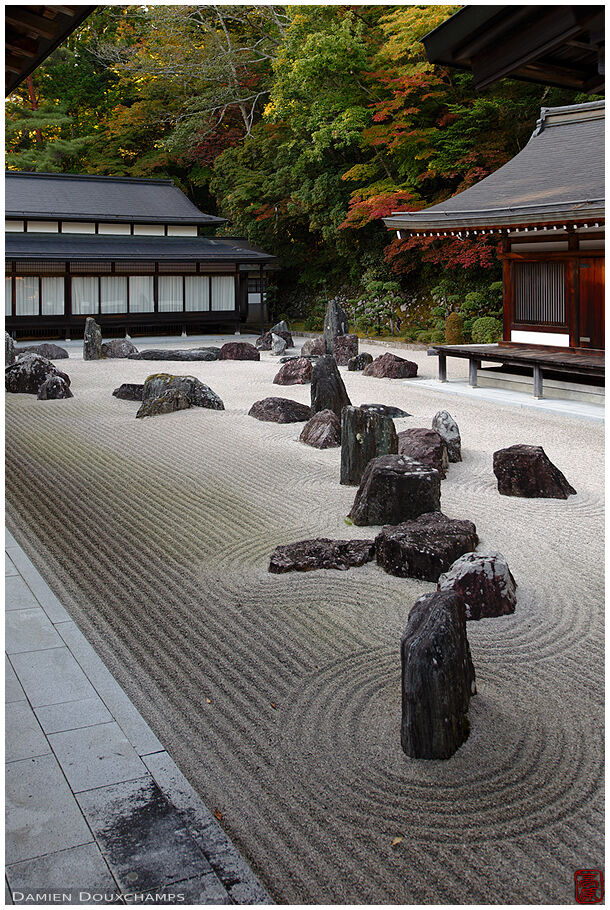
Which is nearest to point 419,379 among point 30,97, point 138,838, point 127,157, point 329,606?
point 329,606

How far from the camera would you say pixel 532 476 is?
7.37 m

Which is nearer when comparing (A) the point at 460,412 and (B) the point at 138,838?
(B) the point at 138,838

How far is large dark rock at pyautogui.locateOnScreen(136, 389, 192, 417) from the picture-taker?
38.5ft

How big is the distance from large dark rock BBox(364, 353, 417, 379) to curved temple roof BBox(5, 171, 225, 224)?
13.3 m

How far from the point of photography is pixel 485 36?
2.87 metres

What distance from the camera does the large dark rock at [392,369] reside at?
16.0 meters

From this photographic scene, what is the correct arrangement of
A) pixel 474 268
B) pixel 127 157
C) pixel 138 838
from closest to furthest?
pixel 138 838 < pixel 474 268 < pixel 127 157

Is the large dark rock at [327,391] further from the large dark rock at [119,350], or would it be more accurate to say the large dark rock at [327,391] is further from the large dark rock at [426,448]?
the large dark rock at [119,350]

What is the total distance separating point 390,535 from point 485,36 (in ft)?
11.2

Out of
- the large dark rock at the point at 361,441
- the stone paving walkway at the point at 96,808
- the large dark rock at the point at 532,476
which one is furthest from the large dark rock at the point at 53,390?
the stone paving walkway at the point at 96,808

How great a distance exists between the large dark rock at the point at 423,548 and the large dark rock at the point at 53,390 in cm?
905

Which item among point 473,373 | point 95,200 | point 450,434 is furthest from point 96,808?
point 95,200

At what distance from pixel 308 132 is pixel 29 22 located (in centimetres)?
2500

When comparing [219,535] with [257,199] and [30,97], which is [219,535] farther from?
[30,97]
